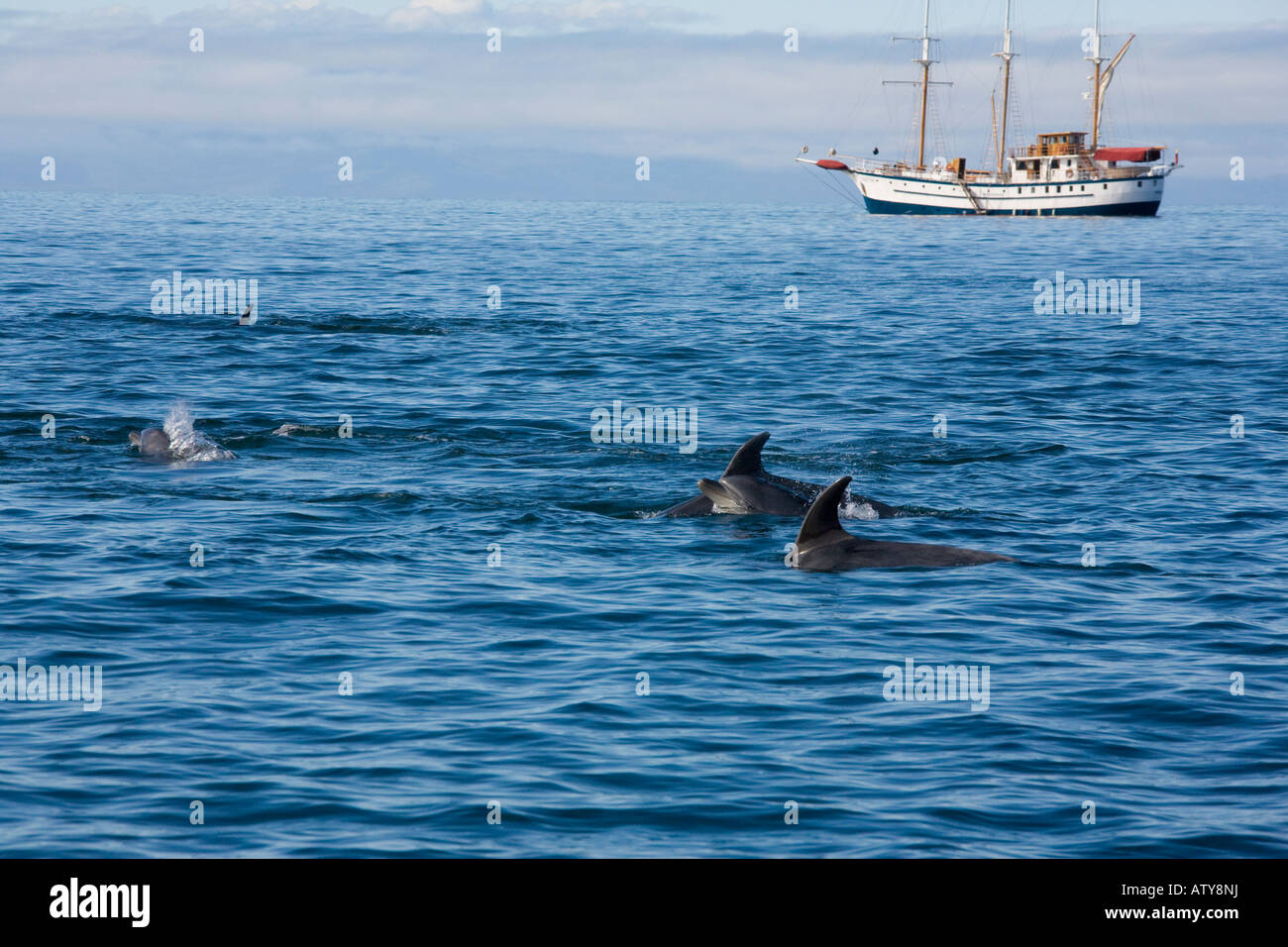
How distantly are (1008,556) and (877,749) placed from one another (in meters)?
6.66

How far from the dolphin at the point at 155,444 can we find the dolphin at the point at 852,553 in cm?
1041

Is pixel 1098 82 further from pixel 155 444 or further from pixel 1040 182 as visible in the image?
pixel 155 444

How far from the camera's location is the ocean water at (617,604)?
9.82 m

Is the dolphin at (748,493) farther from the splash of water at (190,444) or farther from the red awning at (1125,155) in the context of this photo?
the red awning at (1125,155)

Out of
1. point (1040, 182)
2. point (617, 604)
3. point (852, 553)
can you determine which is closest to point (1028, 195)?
point (1040, 182)

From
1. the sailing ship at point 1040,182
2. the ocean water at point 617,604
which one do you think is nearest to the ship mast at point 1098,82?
the sailing ship at point 1040,182

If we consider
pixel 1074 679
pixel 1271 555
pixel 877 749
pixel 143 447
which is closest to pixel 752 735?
pixel 877 749

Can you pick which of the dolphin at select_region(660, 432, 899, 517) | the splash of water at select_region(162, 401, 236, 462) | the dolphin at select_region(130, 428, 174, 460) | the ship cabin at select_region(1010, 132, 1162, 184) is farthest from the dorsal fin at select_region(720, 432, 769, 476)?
the ship cabin at select_region(1010, 132, 1162, 184)

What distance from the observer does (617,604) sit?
49.5 feet

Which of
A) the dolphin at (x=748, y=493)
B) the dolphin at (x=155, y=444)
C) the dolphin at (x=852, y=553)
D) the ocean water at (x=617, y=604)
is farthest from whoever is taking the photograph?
the dolphin at (x=155, y=444)

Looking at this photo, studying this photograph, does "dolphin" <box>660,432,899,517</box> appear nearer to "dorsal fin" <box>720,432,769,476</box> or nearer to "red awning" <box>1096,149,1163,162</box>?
"dorsal fin" <box>720,432,769,476</box>
